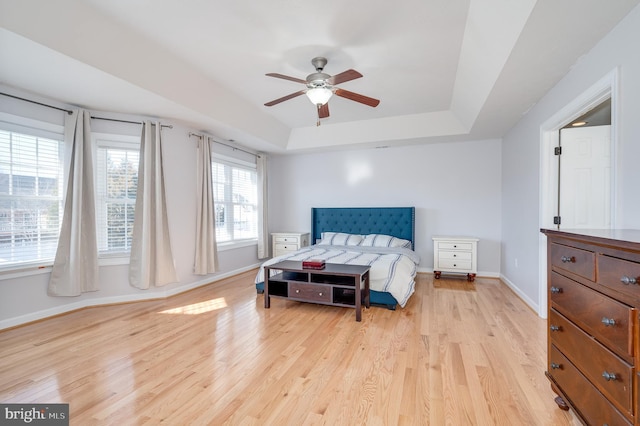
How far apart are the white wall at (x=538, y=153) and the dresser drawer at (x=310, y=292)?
7.52ft

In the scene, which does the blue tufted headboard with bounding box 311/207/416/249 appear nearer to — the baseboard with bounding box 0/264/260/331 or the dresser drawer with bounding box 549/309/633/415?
the baseboard with bounding box 0/264/260/331

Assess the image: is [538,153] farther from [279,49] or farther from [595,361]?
[279,49]

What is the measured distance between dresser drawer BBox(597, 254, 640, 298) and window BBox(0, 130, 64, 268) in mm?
4570

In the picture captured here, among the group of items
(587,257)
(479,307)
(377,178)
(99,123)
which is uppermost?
(99,123)

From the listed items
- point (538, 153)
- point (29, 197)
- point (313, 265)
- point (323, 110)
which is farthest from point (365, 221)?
point (29, 197)

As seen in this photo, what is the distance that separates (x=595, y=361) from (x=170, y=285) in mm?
4275

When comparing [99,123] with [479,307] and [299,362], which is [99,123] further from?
[479,307]

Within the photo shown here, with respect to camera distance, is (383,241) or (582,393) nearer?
(582,393)

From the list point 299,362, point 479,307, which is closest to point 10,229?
point 299,362

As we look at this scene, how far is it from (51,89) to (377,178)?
465 cm

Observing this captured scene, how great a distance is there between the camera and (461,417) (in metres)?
1.59

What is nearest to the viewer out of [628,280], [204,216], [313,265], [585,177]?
[628,280]

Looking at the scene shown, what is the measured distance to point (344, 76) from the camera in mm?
2492

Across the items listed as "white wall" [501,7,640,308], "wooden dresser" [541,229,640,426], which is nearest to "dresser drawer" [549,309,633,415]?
"wooden dresser" [541,229,640,426]
